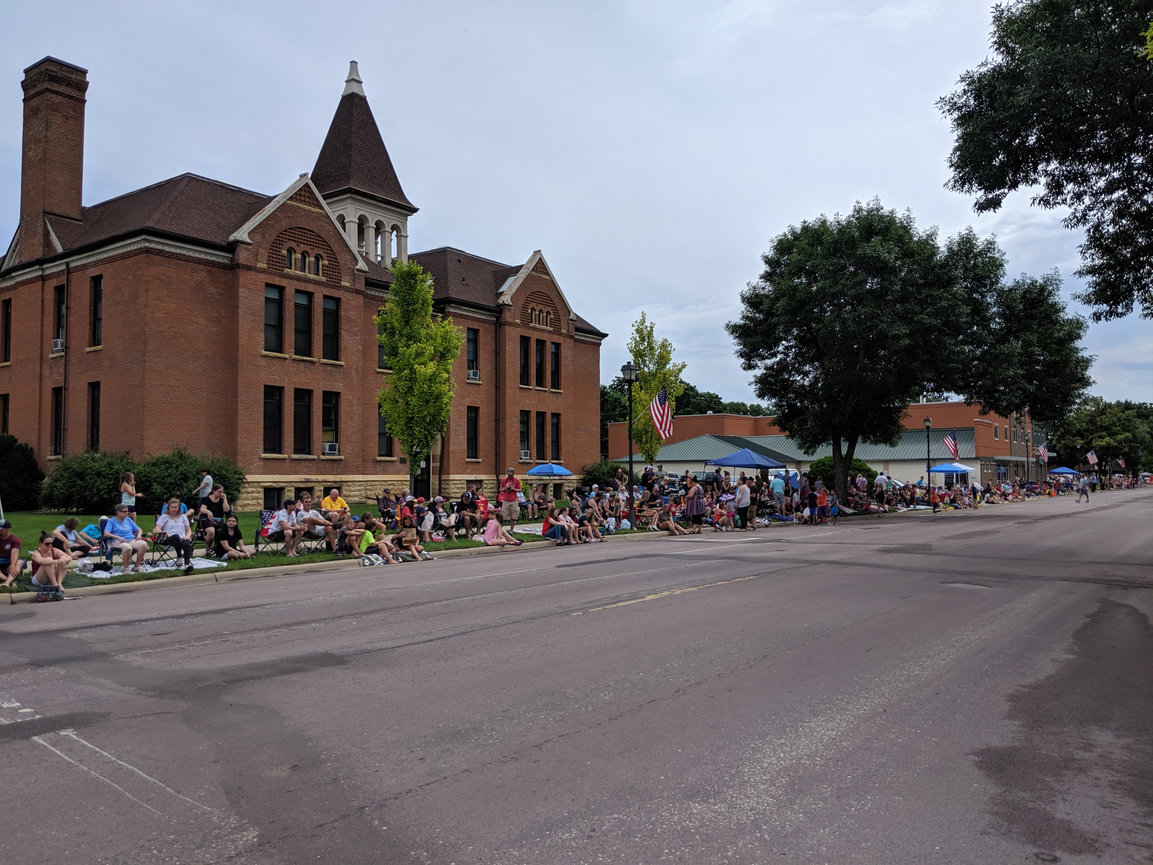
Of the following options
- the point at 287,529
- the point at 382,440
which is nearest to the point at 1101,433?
the point at 382,440

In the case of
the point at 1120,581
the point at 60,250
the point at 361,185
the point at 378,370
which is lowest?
the point at 1120,581

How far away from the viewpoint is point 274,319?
3127 centimetres

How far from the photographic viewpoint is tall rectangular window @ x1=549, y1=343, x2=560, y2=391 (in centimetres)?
4381

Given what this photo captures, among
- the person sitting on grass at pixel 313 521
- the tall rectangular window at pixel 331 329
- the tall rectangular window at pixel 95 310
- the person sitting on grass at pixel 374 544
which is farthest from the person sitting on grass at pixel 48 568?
the tall rectangular window at pixel 331 329

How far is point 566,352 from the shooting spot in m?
44.5

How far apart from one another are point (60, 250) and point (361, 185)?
541 inches

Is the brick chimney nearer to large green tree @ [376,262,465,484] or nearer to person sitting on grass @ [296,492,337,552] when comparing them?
large green tree @ [376,262,465,484]

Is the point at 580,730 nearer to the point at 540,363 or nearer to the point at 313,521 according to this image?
the point at 313,521

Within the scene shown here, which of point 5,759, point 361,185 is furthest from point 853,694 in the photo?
point 361,185

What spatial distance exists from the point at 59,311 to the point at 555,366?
22681 mm

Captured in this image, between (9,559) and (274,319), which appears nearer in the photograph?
(9,559)

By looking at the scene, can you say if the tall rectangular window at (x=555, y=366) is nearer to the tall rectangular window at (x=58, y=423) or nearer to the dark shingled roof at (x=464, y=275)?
the dark shingled roof at (x=464, y=275)

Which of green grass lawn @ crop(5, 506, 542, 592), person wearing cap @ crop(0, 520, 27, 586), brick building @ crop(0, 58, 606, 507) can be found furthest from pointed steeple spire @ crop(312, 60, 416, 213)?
person wearing cap @ crop(0, 520, 27, 586)

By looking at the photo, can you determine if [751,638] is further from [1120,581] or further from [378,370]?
[378,370]
